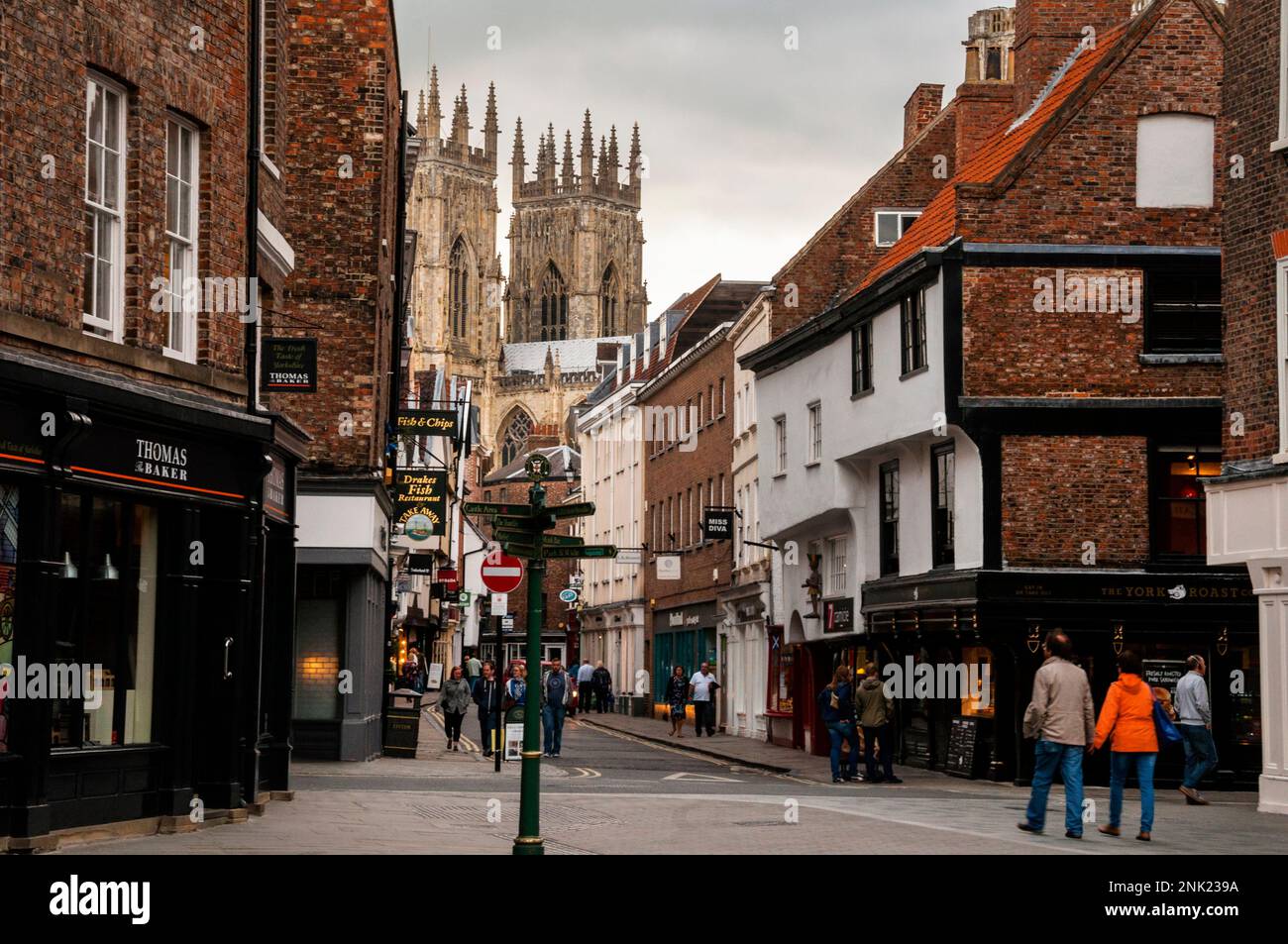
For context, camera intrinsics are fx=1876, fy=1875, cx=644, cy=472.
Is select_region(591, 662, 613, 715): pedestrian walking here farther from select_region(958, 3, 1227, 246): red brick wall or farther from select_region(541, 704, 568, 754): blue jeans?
select_region(958, 3, 1227, 246): red brick wall

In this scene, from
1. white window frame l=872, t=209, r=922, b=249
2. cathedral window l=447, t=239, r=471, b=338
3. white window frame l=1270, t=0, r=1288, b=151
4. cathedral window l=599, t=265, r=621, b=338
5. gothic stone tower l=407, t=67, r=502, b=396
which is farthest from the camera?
cathedral window l=599, t=265, r=621, b=338

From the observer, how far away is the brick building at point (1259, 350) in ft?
71.1

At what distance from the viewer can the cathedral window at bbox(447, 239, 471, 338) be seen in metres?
169

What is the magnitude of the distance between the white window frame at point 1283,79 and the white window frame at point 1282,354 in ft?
4.62

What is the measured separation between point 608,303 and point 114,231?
16403 cm

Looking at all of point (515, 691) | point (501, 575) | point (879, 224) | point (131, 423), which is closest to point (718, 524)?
point (879, 224)

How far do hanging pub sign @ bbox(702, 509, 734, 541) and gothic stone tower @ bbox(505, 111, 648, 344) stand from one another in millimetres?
130580

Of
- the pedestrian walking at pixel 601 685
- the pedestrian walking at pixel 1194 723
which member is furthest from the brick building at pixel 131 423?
the pedestrian walking at pixel 601 685

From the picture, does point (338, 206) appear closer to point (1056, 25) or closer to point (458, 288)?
point (1056, 25)

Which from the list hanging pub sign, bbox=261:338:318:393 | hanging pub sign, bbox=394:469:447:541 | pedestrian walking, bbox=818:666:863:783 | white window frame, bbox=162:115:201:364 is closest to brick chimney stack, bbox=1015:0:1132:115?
pedestrian walking, bbox=818:666:863:783

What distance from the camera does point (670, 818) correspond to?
64.0 feet

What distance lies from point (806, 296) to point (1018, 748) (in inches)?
662

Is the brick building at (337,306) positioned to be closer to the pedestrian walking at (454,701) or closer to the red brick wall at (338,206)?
the red brick wall at (338,206)
